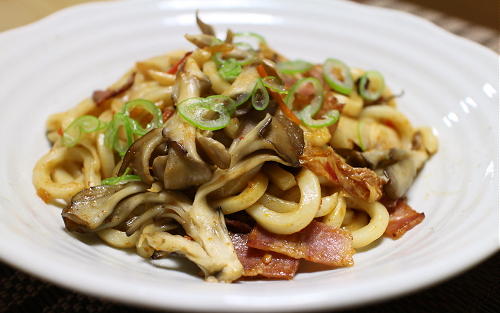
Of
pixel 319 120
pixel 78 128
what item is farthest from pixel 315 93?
pixel 78 128

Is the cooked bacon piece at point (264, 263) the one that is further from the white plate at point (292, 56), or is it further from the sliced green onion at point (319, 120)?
the sliced green onion at point (319, 120)

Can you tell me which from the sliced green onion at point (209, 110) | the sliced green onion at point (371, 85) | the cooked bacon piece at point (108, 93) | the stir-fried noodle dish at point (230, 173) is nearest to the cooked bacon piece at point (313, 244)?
the stir-fried noodle dish at point (230, 173)

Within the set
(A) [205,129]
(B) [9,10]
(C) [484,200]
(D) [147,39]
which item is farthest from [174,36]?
(C) [484,200]

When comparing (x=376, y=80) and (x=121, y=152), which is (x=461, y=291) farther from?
(x=121, y=152)

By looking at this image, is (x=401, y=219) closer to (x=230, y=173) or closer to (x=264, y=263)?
(x=264, y=263)

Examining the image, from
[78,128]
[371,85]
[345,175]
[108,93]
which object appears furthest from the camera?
[371,85]

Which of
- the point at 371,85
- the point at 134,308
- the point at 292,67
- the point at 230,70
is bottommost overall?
the point at 134,308

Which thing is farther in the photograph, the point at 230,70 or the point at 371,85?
the point at 371,85
